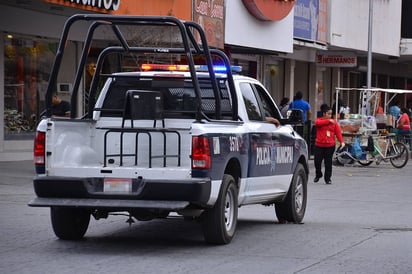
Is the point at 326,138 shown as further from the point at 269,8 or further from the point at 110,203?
the point at 110,203

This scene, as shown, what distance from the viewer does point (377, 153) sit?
27562 mm

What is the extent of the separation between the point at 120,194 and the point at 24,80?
1557cm

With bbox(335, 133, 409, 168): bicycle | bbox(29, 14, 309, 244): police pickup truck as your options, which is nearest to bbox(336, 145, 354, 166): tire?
bbox(335, 133, 409, 168): bicycle

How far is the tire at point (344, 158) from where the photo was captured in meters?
27.5

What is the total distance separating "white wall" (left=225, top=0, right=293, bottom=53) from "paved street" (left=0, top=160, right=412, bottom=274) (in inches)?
542

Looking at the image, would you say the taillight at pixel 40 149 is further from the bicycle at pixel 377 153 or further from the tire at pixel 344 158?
the tire at pixel 344 158

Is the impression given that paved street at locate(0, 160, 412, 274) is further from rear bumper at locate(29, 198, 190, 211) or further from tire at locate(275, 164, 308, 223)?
rear bumper at locate(29, 198, 190, 211)

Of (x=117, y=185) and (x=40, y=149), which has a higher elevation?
(x=40, y=149)

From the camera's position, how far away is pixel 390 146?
2827cm

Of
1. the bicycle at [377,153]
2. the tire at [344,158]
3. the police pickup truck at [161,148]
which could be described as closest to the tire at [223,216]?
the police pickup truck at [161,148]

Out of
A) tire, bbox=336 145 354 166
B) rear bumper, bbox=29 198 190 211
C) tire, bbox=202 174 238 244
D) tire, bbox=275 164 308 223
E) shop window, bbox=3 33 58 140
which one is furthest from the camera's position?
tire, bbox=336 145 354 166

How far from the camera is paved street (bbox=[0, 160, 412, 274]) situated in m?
9.28

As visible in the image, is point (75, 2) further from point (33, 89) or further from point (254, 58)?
point (254, 58)

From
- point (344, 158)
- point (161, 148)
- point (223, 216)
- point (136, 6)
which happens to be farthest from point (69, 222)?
point (344, 158)
